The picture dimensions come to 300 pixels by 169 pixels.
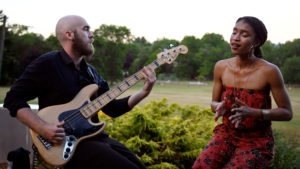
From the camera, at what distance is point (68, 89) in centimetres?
252

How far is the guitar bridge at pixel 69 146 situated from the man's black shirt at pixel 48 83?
37 cm

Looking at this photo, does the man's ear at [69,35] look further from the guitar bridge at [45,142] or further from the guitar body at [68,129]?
the guitar bridge at [45,142]

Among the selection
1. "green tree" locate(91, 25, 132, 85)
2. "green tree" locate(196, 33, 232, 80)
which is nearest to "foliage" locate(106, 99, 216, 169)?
"green tree" locate(196, 33, 232, 80)

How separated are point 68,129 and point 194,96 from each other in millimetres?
7860

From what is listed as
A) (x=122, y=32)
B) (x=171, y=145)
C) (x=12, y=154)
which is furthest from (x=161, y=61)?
(x=122, y=32)

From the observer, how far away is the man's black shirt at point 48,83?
245 centimetres

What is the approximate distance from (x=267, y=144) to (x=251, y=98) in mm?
378

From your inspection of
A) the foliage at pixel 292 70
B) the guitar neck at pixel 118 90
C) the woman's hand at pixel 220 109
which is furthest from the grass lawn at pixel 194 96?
the guitar neck at pixel 118 90

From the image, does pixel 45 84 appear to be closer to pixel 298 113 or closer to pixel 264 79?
pixel 264 79

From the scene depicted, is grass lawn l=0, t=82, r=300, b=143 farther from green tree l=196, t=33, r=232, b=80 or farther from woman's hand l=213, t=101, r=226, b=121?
woman's hand l=213, t=101, r=226, b=121

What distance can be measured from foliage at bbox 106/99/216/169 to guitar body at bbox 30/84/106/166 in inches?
66.8

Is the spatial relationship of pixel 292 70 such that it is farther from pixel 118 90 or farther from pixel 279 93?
pixel 118 90

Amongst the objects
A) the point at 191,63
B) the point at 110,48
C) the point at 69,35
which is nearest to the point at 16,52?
the point at 191,63

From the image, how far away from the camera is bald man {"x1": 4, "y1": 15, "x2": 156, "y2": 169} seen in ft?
7.59
